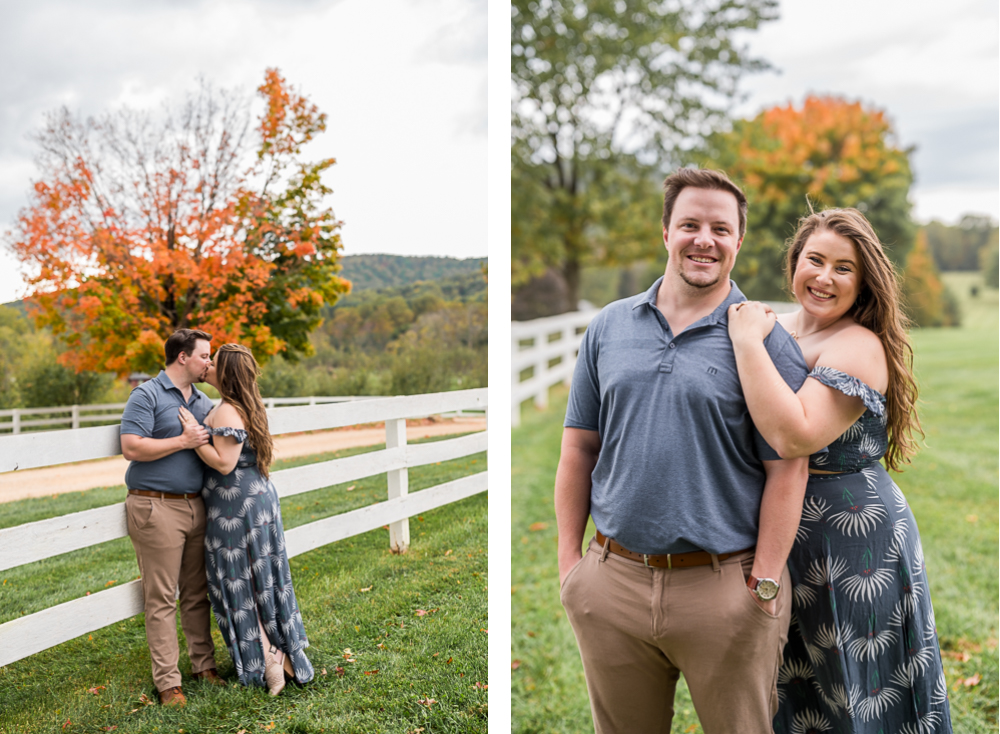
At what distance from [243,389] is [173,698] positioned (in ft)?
3.47

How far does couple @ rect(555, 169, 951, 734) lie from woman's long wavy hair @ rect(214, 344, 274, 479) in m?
1.27

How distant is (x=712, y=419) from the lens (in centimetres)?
134

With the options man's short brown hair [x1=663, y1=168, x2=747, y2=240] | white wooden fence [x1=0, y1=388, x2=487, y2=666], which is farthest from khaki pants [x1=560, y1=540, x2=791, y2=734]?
white wooden fence [x1=0, y1=388, x2=487, y2=666]

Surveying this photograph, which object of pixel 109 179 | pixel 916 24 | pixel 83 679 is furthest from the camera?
pixel 916 24

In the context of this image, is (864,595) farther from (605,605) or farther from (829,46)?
(829,46)

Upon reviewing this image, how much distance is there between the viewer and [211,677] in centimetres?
236

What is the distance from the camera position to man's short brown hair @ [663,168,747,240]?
138cm

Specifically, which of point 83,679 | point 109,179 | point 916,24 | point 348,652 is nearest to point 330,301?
point 109,179

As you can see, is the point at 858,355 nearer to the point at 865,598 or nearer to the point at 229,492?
the point at 865,598

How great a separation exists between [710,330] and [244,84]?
2463 millimetres

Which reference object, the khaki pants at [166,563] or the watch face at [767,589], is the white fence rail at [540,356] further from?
the watch face at [767,589]

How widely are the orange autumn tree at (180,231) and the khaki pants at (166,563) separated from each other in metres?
0.62

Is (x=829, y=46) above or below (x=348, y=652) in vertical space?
above

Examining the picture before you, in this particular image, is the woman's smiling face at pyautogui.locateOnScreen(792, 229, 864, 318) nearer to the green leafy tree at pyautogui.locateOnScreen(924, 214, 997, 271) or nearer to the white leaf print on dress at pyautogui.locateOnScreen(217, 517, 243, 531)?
the white leaf print on dress at pyautogui.locateOnScreen(217, 517, 243, 531)
